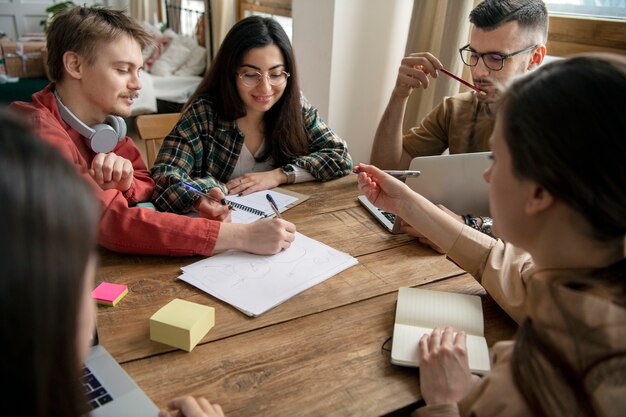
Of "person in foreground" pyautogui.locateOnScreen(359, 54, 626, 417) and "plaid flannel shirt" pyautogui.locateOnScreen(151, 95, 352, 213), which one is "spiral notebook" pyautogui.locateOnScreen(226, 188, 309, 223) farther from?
"person in foreground" pyautogui.locateOnScreen(359, 54, 626, 417)


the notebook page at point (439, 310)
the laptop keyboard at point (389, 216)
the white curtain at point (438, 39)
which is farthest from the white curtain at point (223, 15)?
the notebook page at point (439, 310)

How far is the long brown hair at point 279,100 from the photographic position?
1629 millimetres

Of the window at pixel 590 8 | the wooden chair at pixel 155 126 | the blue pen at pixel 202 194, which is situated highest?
the window at pixel 590 8

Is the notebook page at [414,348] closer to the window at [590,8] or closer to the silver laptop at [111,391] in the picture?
the silver laptop at [111,391]

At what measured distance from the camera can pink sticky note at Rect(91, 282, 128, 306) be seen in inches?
37.9

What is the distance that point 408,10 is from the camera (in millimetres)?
2791

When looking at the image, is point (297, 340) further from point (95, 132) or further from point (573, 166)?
point (95, 132)

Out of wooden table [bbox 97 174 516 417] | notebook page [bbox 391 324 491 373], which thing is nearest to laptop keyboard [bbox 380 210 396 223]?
wooden table [bbox 97 174 516 417]

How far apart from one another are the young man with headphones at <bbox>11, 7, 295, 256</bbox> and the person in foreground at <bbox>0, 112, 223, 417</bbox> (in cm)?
65

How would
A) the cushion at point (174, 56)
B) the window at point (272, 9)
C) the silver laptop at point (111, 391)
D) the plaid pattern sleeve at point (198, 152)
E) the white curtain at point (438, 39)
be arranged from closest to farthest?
1. the silver laptop at point (111, 391)
2. the plaid pattern sleeve at point (198, 152)
3. the white curtain at point (438, 39)
4. the window at point (272, 9)
5. the cushion at point (174, 56)

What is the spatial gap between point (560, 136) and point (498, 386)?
0.33 metres

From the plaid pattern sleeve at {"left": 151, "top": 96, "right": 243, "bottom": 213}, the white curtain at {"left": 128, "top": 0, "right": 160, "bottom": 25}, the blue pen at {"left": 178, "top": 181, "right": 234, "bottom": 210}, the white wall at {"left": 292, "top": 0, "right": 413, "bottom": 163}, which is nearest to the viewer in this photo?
the blue pen at {"left": 178, "top": 181, "right": 234, "bottom": 210}

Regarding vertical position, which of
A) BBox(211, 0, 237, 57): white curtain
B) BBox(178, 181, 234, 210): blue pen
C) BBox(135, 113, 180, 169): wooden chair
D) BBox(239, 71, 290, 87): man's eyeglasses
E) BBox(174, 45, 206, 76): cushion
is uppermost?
BBox(211, 0, 237, 57): white curtain

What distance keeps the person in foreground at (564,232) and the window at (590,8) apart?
5.40 ft
